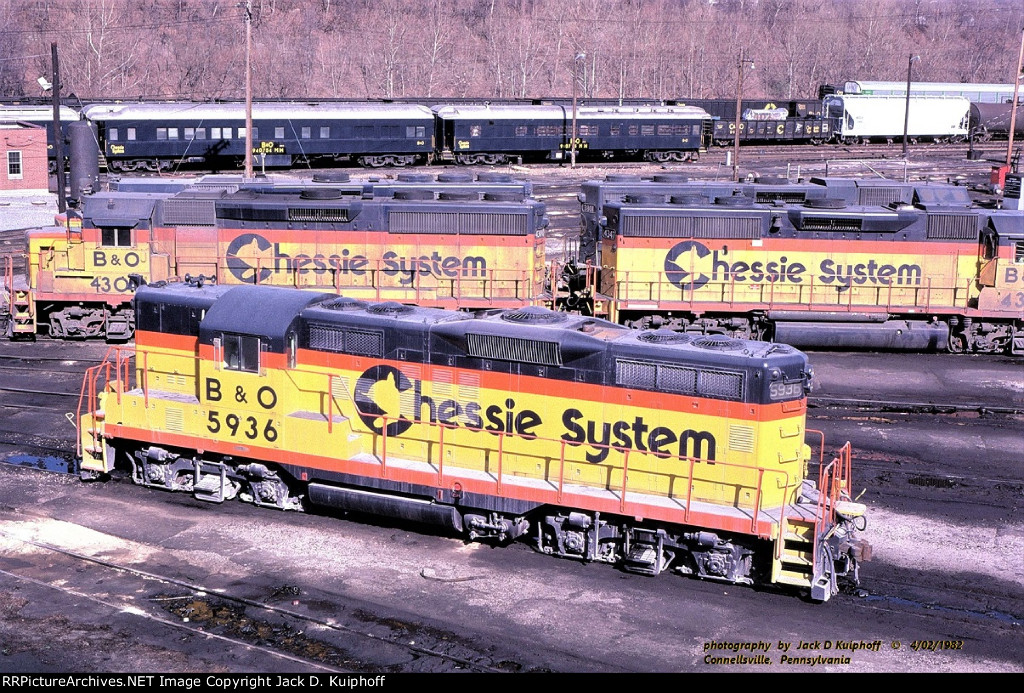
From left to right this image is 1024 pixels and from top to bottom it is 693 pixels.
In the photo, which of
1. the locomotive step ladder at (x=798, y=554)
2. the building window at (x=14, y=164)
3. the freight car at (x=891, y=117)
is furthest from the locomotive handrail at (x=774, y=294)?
the freight car at (x=891, y=117)

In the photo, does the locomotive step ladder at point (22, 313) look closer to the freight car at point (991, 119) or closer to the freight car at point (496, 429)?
the freight car at point (496, 429)

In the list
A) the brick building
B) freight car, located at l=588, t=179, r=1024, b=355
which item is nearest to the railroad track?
freight car, located at l=588, t=179, r=1024, b=355

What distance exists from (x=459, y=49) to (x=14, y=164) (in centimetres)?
5346

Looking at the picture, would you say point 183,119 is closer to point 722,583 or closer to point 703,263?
point 703,263

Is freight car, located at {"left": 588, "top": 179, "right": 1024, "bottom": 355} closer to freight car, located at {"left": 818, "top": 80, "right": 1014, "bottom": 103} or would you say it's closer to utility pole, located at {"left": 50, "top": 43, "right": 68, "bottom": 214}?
utility pole, located at {"left": 50, "top": 43, "right": 68, "bottom": 214}

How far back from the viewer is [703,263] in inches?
1173

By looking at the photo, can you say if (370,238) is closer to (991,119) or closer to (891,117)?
(891,117)

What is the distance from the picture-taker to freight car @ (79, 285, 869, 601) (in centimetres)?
1510

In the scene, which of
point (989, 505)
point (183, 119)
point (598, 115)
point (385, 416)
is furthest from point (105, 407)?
point (598, 115)

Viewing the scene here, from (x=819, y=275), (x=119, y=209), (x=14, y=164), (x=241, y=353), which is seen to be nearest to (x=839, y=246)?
(x=819, y=275)

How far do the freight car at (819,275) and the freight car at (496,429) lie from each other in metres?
13.0

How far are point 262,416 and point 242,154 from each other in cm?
4270

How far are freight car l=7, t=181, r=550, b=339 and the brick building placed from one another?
24.3 meters

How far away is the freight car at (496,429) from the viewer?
1510 centimetres
